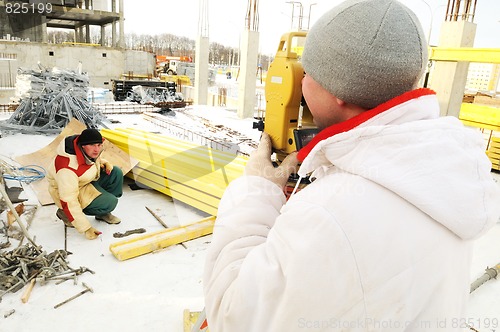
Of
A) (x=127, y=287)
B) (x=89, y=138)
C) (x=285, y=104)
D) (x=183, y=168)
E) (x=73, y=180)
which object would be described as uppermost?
(x=285, y=104)

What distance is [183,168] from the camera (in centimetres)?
554

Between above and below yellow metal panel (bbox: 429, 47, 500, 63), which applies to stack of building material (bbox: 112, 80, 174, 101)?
below

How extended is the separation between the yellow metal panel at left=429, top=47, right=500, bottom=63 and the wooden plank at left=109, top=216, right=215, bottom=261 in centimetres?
629

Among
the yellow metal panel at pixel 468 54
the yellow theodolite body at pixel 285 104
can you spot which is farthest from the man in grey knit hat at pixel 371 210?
the yellow metal panel at pixel 468 54

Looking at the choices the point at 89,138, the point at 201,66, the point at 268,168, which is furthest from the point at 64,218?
the point at 201,66

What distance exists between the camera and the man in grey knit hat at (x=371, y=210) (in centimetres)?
72

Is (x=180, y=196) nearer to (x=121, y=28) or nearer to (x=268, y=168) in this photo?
(x=268, y=168)

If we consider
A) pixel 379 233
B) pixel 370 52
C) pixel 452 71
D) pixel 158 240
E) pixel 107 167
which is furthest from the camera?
pixel 452 71

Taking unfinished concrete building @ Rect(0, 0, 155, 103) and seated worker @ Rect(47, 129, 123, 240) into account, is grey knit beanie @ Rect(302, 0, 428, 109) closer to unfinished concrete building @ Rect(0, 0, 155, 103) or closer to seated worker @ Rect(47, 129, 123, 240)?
seated worker @ Rect(47, 129, 123, 240)

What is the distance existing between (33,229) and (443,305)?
4.91 meters

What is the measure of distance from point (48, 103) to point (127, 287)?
8.40 metres

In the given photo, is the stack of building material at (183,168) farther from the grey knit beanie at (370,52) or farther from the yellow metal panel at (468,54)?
the yellow metal panel at (468,54)


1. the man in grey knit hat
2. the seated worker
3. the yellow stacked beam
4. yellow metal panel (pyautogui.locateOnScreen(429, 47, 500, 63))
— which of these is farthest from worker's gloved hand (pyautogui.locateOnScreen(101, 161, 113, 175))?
the yellow stacked beam

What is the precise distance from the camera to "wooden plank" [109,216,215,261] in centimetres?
396
